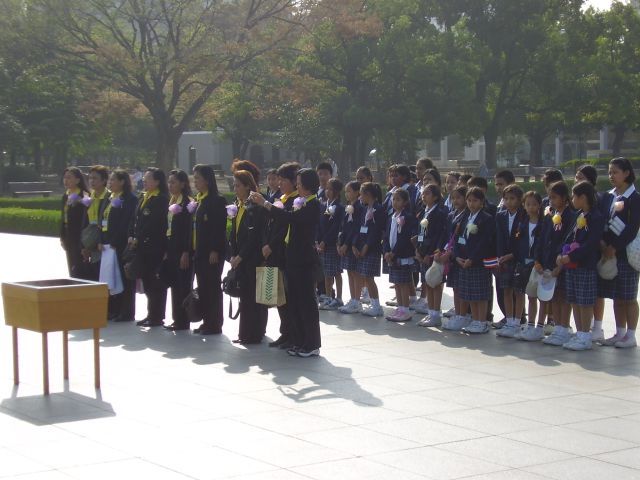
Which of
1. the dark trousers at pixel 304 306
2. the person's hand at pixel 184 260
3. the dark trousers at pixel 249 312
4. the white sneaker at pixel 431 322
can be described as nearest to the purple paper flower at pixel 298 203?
the dark trousers at pixel 304 306

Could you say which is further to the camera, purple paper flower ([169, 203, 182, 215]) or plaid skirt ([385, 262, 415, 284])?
plaid skirt ([385, 262, 415, 284])

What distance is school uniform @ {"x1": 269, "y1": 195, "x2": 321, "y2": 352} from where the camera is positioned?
9.25 meters

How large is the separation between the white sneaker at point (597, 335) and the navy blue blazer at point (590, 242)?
0.83 meters

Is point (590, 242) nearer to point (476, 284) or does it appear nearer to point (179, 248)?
point (476, 284)

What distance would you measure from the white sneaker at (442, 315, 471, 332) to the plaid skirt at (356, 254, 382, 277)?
3.91ft

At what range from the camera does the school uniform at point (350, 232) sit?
11852 millimetres

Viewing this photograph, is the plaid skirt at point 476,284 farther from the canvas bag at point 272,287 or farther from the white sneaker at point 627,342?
the canvas bag at point 272,287

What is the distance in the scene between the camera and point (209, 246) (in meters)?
10.6

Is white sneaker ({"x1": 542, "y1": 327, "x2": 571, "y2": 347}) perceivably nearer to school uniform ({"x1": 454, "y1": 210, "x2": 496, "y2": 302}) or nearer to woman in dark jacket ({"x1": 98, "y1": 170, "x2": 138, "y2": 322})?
school uniform ({"x1": 454, "y1": 210, "x2": 496, "y2": 302})

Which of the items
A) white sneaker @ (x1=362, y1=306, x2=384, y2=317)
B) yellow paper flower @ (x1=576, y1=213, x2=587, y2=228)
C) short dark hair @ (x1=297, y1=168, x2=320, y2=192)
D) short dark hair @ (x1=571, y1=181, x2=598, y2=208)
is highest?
short dark hair @ (x1=297, y1=168, x2=320, y2=192)

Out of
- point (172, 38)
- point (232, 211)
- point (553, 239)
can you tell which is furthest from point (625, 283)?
point (172, 38)

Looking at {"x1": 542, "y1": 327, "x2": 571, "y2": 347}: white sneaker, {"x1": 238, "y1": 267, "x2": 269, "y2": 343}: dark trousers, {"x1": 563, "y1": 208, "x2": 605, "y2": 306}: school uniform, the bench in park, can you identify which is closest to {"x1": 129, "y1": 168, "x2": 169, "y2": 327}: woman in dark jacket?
{"x1": 238, "y1": 267, "x2": 269, "y2": 343}: dark trousers

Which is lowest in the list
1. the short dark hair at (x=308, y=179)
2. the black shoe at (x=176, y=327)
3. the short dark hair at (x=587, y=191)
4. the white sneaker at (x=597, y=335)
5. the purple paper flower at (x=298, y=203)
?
the black shoe at (x=176, y=327)

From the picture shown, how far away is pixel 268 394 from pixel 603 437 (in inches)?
101
